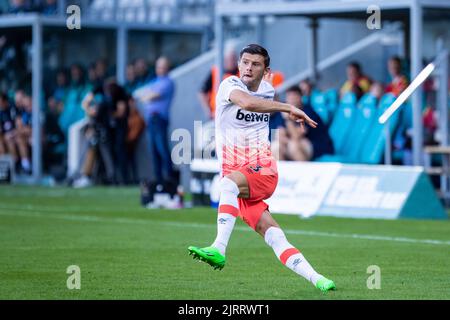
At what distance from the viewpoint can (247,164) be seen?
1030 centimetres

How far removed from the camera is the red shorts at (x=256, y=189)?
400 inches

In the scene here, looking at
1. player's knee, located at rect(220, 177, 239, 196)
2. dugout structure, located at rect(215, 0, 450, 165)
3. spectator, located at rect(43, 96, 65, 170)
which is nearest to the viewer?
player's knee, located at rect(220, 177, 239, 196)

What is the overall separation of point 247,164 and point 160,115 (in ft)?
47.5

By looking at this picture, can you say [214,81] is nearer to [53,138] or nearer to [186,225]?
[53,138]

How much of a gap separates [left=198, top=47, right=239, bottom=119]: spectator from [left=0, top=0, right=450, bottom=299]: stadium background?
1.15 feet

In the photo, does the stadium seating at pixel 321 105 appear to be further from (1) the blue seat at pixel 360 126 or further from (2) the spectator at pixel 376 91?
(2) the spectator at pixel 376 91

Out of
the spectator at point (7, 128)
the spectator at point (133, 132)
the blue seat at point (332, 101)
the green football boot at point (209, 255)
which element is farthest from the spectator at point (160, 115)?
the green football boot at point (209, 255)

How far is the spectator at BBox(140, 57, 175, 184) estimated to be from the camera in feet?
80.0

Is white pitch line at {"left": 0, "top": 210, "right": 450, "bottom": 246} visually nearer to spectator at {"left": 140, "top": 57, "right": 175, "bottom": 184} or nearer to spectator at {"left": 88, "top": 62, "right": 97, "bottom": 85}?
spectator at {"left": 140, "top": 57, "right": 175, "bottom": 184}

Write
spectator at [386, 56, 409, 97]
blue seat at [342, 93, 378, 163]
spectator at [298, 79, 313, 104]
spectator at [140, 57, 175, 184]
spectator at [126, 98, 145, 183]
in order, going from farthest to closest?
1. spectator at [126, 98, 145, 183]
2. spectator at [140, 57, 175, 184]
3. spectator at [298, 79, 313, 104]
4. blue seat at [342, 93, 378, 163]
5. spectator at [386, 56, 409, 97]

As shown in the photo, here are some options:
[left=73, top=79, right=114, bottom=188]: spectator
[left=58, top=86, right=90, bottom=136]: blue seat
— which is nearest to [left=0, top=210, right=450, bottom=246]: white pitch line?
[left=73, top=79, right=114, bottom=188]: spectator

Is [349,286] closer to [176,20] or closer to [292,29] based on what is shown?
[292,29]
